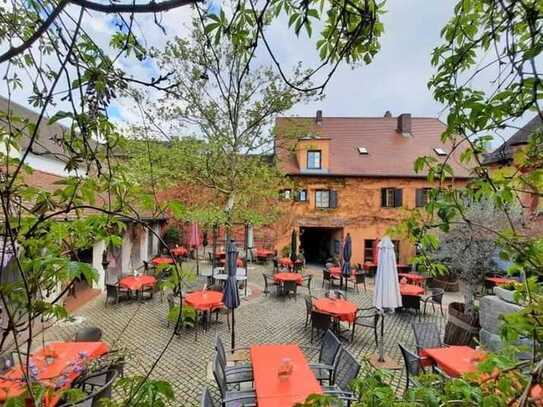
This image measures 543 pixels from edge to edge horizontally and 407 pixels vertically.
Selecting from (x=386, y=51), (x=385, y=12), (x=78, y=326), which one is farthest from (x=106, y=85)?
(x=78, y=326)

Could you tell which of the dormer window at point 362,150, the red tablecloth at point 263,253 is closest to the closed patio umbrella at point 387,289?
the red tablecloth at point 263,253

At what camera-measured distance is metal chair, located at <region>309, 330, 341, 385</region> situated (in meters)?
5.16

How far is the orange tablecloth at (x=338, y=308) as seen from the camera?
308 inches

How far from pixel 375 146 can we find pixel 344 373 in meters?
17.3

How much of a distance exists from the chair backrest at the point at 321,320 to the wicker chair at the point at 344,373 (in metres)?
2.47

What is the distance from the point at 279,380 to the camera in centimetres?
433

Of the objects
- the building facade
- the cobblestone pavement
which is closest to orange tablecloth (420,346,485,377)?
the cobblestone pavement

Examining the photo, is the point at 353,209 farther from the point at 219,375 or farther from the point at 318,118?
the point at 219,375

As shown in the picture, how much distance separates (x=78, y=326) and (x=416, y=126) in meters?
22.1

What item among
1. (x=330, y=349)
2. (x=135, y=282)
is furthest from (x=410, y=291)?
→ (x=135, y=282)

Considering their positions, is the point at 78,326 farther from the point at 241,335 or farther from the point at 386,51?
the point at 386,51

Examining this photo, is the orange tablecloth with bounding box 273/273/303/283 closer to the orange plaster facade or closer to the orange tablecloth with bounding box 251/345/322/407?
the orange plaster facade

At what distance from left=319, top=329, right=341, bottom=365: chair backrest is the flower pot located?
3447 mm

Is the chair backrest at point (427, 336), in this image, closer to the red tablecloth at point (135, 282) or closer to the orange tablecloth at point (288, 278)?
the orange tablecloth at point (288, 278)
